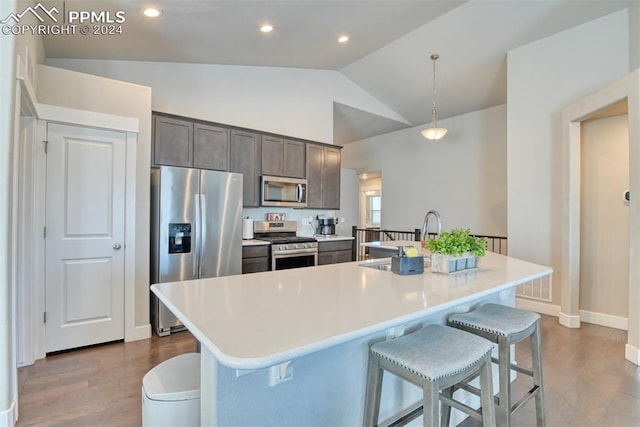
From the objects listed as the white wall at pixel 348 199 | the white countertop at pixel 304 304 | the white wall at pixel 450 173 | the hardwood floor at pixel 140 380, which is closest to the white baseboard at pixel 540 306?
the hardwood floor at pixel 140 380

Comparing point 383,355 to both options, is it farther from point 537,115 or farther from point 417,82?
point 417,82

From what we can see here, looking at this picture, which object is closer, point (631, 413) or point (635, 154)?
point (631, 413)

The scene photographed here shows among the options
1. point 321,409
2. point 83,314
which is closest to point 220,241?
point 83,314

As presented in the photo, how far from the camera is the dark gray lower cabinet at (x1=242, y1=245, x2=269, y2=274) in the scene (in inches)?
153

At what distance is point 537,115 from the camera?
Answer: 403 centimetres

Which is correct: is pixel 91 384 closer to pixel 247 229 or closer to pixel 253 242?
pixel 253 242

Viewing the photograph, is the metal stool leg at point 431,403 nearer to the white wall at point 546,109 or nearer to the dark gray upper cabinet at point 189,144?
the dark gray upper cabinet at point 189,144

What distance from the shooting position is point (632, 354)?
275 centimetres

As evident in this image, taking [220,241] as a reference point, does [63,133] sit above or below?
above

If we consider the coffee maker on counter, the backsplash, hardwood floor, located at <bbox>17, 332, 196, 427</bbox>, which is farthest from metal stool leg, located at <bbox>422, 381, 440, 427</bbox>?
the coffee maker on counter

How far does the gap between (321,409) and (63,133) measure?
10.1 feet

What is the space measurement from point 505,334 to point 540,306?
317 centimetres

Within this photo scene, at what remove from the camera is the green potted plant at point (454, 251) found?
75.2 inches

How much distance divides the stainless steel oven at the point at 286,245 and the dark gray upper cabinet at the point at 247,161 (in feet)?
1.64
